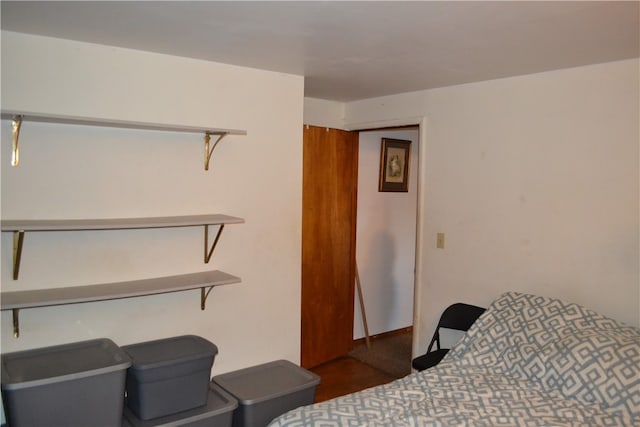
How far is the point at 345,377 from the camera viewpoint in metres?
3.68

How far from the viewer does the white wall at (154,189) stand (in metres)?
2.11

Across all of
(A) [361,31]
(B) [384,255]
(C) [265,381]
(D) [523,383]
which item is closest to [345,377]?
(C) [265,381]

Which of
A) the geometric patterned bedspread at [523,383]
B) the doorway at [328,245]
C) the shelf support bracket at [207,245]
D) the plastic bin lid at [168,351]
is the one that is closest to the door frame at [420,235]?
the doorway at [328,245]

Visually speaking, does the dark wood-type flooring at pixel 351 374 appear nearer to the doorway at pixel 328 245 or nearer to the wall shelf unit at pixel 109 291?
the doorway at pixel 328 245

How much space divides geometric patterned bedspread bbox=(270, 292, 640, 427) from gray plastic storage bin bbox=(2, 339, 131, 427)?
714mm

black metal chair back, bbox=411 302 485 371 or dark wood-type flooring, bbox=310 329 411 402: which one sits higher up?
black metal chair back, bbox=411 302 485 371

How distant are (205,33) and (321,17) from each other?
555 millimetres

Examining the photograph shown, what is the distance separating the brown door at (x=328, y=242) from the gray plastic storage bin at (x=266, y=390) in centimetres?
92

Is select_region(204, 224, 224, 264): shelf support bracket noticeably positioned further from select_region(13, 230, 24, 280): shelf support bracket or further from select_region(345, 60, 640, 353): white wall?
select_region(345, 60, 640, 353): white wall

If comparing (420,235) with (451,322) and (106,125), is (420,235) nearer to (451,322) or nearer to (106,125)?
(451,322)

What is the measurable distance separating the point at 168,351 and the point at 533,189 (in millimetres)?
2165

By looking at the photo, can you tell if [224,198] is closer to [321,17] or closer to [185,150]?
[185,150]

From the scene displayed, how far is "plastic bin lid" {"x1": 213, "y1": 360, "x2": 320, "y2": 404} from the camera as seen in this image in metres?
2.49

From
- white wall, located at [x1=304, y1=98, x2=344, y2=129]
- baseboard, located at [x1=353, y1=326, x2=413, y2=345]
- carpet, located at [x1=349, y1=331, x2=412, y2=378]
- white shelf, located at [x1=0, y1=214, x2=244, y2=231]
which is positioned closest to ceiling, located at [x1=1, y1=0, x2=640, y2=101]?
white shelf, located at [x1=0, y1=214, x2=244, y2=231]
